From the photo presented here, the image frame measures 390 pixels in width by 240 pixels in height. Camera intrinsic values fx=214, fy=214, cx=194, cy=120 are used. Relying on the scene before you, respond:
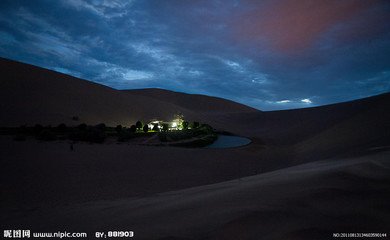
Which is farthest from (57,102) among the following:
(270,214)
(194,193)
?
(270,214)

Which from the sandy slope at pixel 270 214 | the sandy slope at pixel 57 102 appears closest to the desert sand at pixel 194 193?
the sandy slope at pixel 270 214

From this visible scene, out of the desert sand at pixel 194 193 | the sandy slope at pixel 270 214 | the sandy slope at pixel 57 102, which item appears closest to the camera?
the sandy slope at pixel 270 214

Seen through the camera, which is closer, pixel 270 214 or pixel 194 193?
pixel 270 214

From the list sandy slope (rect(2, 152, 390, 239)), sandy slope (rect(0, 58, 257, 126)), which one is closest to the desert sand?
sandy slope (rect(2, 152, 390, 239))

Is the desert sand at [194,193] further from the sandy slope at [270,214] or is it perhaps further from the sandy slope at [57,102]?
the sandy slope at [57,102]

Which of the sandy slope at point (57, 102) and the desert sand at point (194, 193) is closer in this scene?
the desert sand at point (194, 193)

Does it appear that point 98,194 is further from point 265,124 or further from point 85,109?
point 265,124

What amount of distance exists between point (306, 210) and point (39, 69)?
68894mm

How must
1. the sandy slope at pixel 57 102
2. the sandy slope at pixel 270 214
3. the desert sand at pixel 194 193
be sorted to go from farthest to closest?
the sandy slope at pixel 57 102 < the desert sand at pixel 194 193 < the sandy slope at pixel 270 214

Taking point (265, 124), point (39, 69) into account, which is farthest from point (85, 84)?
point (265, 124)

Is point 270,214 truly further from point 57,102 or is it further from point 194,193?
point 57,102

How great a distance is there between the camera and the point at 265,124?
56.4 metres

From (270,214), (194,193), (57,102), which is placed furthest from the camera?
(57,102)

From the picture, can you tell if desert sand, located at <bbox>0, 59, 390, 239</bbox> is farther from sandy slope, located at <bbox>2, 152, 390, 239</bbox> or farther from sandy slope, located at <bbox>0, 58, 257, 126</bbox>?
sandy slope, located at <bbox>0, 58, 257, 126</bbox>
